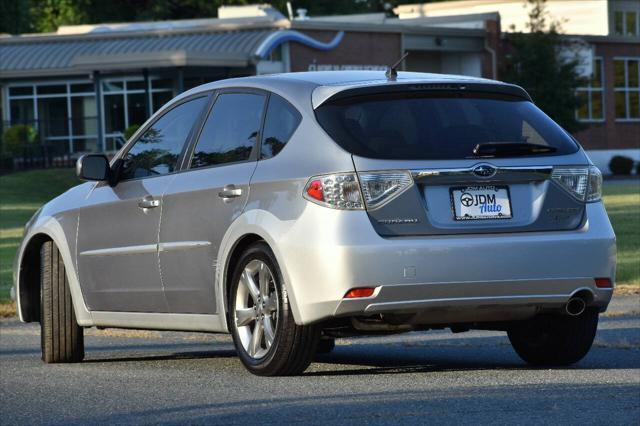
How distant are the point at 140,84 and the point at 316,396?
156 ft

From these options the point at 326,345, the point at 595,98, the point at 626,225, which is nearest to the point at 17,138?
the point at 595,98

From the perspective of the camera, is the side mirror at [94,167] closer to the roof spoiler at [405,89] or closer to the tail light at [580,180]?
the roof spoiler at [405,89]

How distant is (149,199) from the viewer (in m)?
9.03

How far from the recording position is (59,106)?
5644 cm

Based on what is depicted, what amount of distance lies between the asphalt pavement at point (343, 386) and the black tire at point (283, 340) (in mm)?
78

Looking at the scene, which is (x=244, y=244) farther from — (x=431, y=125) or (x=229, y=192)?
(x=431, y=125)

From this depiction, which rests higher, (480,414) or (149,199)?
(149,199)

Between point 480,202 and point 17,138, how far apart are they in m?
41.4

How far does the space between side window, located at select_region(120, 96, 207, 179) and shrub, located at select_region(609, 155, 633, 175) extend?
50821 millimetres

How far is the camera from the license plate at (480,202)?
7750 mm

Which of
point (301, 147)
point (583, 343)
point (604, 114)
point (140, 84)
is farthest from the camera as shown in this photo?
point (604, 114)

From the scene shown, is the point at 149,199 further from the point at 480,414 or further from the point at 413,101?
the point at 480,414

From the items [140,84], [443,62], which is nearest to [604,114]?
[443,62]

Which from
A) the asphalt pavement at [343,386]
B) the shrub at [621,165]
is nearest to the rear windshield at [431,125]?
the asphalt pavement at [343,386]
